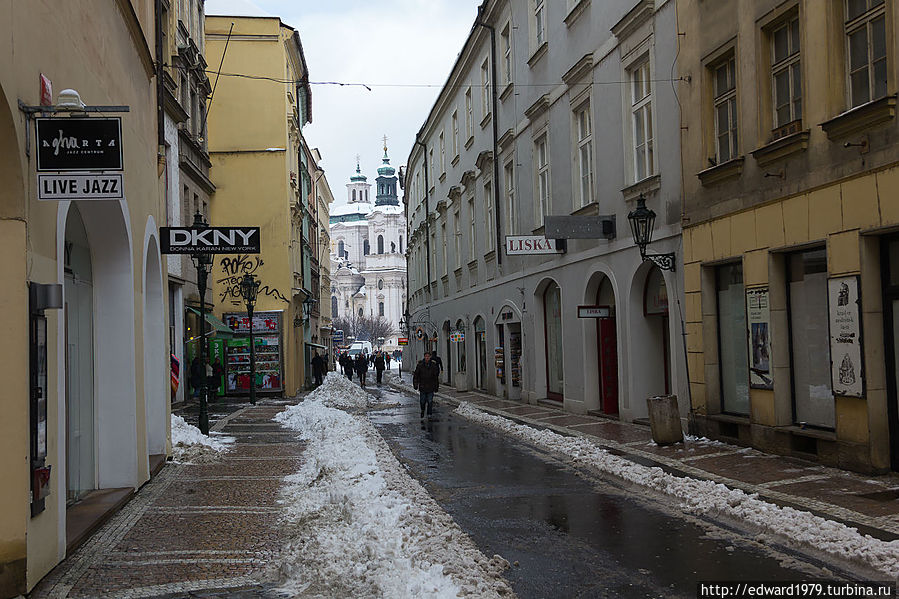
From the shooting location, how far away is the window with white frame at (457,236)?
1411 inches

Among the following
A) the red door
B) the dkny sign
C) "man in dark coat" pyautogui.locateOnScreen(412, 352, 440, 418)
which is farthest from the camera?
"man in dark coat" pyautogui.locateOnScreen(412, 352, 440, 418)

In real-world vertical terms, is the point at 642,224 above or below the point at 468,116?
below

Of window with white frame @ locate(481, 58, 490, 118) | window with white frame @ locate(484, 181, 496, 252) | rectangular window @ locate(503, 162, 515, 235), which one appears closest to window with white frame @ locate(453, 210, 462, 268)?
window with white frame @ locate(484, 181, 496, 252)

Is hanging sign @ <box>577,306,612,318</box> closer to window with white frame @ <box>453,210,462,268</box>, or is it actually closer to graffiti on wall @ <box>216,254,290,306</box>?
window with white frame @ <box>453,210,462,268</box>

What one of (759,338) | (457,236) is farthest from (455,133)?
(759,338)

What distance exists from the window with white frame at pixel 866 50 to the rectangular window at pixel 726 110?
2.74m

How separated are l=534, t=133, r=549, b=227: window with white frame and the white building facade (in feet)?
0.17

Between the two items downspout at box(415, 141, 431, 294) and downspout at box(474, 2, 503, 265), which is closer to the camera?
downspout at box(474, 2, 503, 265)

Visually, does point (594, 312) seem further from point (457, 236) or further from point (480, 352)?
point (457, 236)

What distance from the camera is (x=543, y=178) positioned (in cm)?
2383

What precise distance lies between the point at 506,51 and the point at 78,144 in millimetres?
22240

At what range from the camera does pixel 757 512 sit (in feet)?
27.0

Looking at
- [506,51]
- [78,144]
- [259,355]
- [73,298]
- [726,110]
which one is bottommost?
[259,355]

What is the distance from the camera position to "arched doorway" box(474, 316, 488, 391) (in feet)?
105
